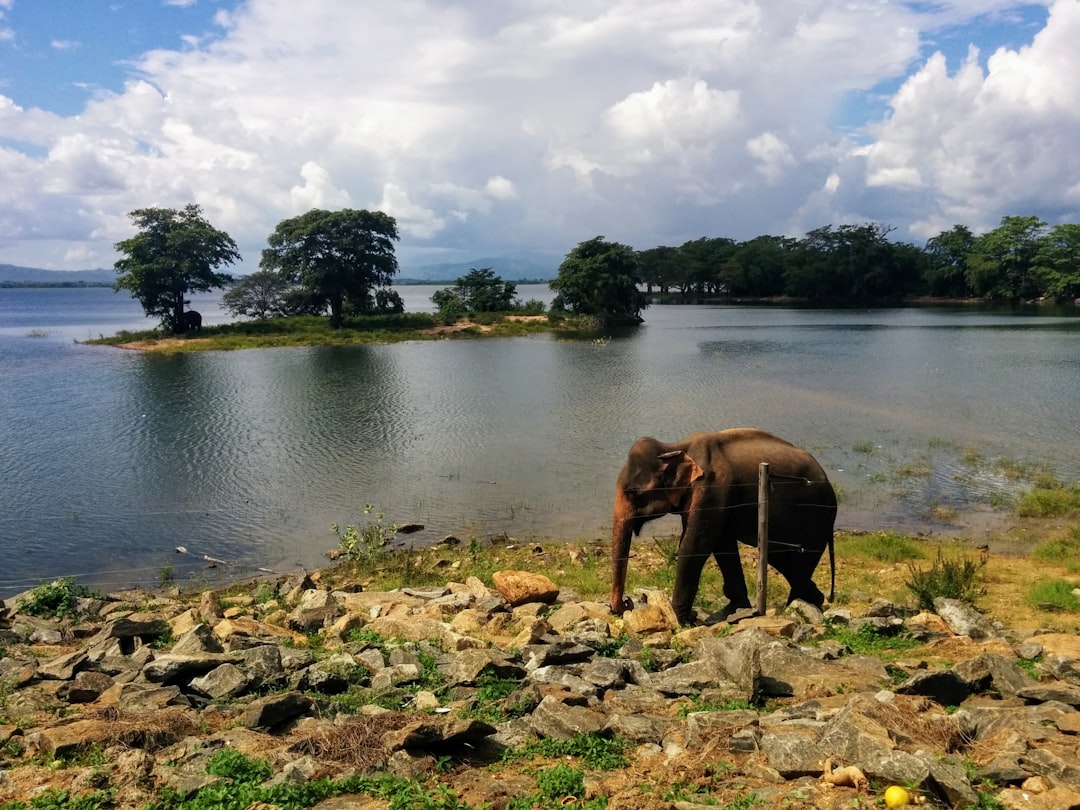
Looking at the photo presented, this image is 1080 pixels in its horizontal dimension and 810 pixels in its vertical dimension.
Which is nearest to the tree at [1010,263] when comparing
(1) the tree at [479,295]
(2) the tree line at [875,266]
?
(2) the tree line at [875,266]

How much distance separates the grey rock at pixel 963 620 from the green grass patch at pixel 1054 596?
2.31m

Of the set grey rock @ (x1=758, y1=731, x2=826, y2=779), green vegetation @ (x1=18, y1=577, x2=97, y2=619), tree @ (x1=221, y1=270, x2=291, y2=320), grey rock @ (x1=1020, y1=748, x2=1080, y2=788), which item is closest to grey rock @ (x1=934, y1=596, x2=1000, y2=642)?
grey rock @ (x1=1020, y1=748, x2=1080, y2=788)

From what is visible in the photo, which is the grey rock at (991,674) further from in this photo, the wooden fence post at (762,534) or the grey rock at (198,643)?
the grey rock at (198,643)

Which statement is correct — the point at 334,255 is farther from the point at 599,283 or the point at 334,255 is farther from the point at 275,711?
the point at 275,711

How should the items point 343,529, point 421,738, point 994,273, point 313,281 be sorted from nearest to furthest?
point 421,738
point 343,529
point 313,281
point 994,273

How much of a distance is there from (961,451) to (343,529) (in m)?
20.7

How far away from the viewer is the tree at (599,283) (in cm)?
8156

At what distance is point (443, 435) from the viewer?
30641 mm

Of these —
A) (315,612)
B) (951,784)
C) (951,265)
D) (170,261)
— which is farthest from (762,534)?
(951,265)

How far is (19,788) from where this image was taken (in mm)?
6238

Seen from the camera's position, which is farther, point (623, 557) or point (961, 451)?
point (961, 451)

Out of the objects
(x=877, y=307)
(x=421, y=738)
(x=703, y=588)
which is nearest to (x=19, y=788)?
(x=421, y=738)

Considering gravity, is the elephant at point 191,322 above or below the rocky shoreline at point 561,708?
above

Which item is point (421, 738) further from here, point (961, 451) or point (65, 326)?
point (65, 326)
